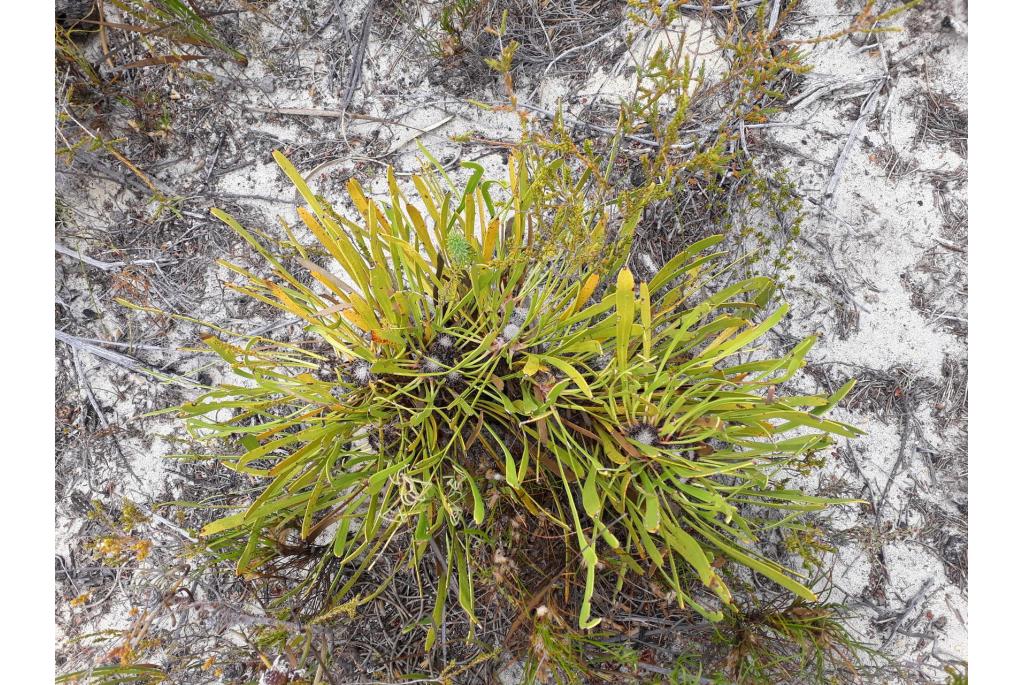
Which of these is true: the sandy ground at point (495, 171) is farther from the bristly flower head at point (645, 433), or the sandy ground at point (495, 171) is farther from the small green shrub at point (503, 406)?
the bristly flower head at point (645, 433)

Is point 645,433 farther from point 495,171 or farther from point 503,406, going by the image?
point 495,171

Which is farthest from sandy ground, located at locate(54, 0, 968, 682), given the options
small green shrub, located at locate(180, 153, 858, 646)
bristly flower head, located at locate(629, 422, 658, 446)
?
bristly flower head, located at locate(629, 422, 658, 446)

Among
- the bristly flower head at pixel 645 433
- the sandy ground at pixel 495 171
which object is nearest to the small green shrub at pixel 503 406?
the bristly flower head at pixel 645 433

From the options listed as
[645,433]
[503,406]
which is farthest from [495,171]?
[645,433]

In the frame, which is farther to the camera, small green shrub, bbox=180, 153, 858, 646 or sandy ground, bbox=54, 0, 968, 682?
sandy ground, bbox=54, 0, 968, 682

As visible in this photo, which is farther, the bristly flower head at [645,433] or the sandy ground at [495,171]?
the sandy ground at [495,171]

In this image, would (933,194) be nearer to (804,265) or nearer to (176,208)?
(804,265)

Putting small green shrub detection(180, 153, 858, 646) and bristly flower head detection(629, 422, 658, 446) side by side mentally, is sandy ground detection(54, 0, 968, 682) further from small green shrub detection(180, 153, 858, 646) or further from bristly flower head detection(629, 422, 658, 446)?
bristly flower head detection(629, 422, 658, 446)
